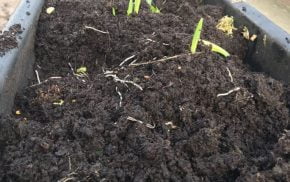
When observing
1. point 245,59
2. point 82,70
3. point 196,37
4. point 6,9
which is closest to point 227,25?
point 245,59

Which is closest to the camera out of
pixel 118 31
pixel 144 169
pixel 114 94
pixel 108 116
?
pixel 144 169

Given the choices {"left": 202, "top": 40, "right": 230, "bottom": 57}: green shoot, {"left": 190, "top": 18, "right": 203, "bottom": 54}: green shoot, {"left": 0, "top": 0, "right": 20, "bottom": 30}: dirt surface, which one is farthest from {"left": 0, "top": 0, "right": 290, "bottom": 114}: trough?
{"left": 0, "top": 0, "right": 20, "bottom": 30}: dirt surface

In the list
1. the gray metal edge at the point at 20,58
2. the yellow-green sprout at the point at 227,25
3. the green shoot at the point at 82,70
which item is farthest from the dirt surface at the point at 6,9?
the yellow-green sprout at the point at 227,25

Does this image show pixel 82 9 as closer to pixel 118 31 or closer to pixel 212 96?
pixel 118 31

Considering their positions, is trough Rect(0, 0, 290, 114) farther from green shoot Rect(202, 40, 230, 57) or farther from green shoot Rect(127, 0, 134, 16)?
green shoot Rect(127, 0, 134, 16)

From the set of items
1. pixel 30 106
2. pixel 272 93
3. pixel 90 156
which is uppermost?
pixel 272 93

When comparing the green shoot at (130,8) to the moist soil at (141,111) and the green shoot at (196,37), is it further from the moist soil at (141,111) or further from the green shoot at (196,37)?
the green shoot at (196,37)

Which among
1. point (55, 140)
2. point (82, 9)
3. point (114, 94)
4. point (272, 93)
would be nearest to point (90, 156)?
point (55, 140)

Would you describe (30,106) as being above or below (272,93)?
below
